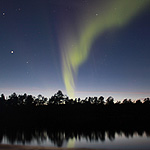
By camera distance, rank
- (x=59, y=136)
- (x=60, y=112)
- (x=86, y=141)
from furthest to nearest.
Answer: (x=60, y=112) < (x=59, y=136) < (x=86, y=141)

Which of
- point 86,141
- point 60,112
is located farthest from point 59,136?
point 60,112

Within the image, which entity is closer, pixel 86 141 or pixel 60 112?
pixel 86 141

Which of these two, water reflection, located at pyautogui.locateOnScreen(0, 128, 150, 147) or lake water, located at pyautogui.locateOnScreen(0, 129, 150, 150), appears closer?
lake water, located at pyautogui.locateOnScreen(0, 129, 150, 150)

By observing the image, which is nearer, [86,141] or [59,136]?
[86,141]

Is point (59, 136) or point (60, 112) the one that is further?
point (60, 112)

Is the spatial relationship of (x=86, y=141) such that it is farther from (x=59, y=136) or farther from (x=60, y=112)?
(x=60, y=112)

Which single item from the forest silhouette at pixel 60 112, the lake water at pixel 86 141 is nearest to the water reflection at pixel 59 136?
the lake water at pixel 86 141

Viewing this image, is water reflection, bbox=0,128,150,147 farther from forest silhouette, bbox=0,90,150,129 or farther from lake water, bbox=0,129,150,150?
forest silhouette, bbox=0,90,150,129

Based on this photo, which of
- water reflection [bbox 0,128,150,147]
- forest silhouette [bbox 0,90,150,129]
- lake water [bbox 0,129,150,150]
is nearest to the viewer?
lake water [bbox 0,129,150,150]

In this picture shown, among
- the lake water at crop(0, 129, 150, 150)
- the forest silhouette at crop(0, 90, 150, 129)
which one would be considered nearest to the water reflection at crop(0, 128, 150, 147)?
the lake water at crop(0, 129, 150, 150)

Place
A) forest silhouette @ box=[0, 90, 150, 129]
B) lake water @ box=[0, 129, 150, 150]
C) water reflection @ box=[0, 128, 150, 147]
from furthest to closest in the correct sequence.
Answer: forest silhouette @ box=[0, 90, 150, 129], water reflection @ box=[0, 128, 150, 147], lake water @ box=[0, 129, 150, 150]

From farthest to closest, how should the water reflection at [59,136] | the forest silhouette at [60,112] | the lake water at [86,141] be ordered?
1. the forest silhouette at [60,112]
2. the water reflection at [59,136]
3. the lake water at [86,141]

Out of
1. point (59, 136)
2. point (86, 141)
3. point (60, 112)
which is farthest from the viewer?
point (60, 112)

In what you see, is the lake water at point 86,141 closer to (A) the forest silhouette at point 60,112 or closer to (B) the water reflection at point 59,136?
(B) the water reflection at point 59,136
